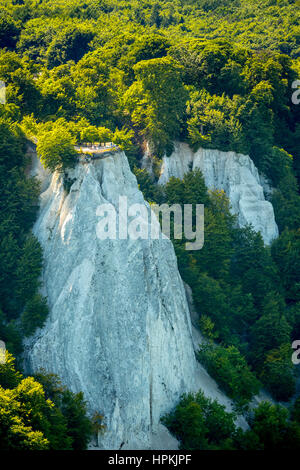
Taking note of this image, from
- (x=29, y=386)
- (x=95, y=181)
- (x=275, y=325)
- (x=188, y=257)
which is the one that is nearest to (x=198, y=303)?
(x=188, y=257)

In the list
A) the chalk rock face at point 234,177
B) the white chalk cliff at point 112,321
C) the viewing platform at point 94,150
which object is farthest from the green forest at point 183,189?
the white chalk cliff at point 112,321

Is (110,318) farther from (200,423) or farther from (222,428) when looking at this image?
(222,428)

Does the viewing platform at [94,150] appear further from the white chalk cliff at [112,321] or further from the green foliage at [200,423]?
the green foliage at [200,423]

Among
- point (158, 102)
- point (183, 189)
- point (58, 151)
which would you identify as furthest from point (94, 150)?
point (158, 102)

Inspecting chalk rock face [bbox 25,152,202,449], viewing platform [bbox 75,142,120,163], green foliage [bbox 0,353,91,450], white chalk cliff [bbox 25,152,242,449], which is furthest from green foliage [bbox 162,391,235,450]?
viewing platform [bbox 75,142,120,163]

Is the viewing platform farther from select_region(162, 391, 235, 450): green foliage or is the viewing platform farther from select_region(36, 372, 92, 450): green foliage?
select_region(162, 391, 235, 450): green foliage

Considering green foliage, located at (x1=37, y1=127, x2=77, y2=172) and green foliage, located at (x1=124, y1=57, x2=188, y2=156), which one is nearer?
green foliage, located at (x1=37, y1=127, x2=77, y2=172)
